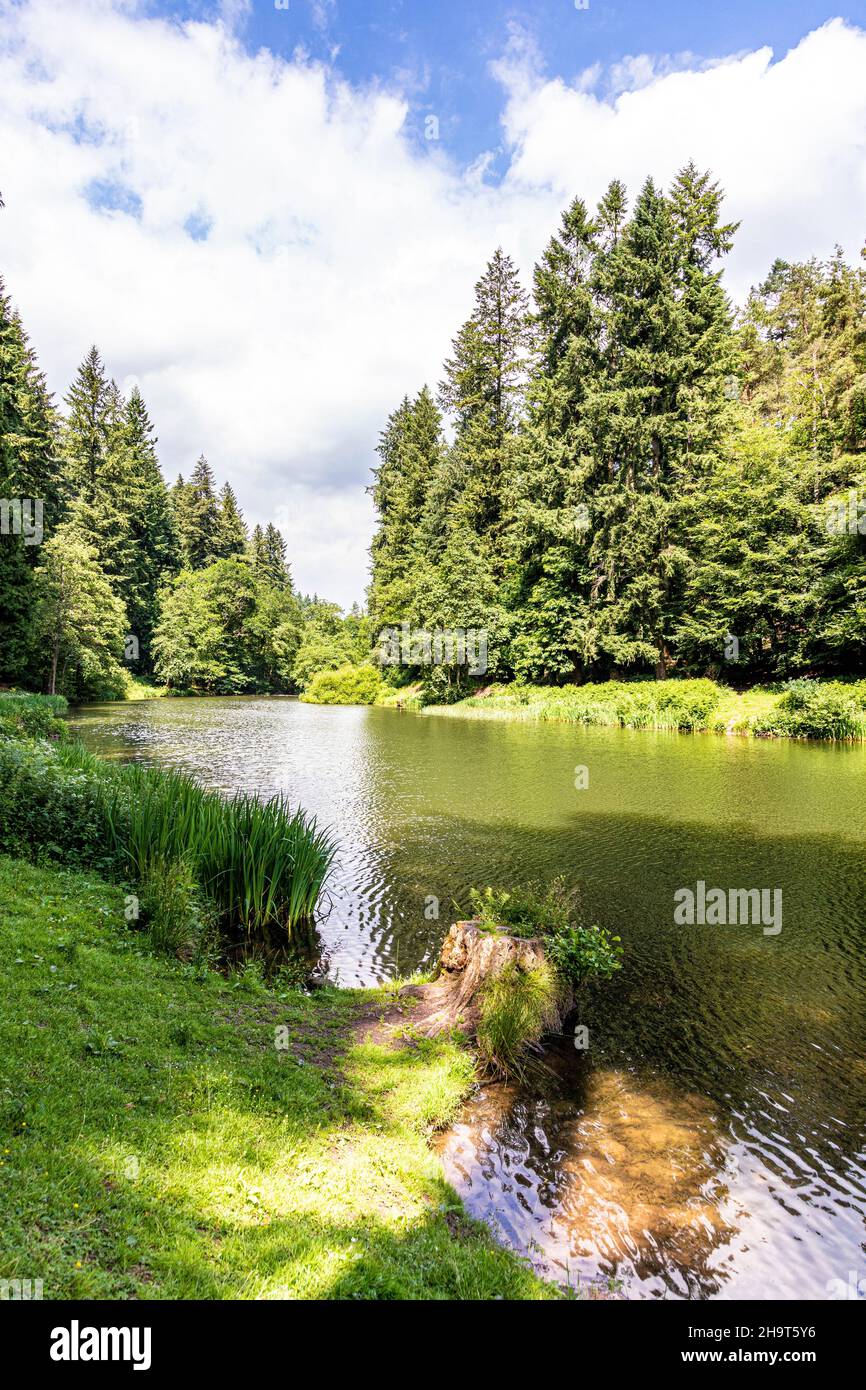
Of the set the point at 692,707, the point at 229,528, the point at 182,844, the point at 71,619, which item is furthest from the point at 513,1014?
the point at 229,528

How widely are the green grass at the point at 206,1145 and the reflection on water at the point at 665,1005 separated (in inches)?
21.8

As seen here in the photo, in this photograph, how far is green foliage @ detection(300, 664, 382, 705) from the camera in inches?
2060

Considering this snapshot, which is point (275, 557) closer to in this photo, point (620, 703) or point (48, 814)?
point (620, 703)

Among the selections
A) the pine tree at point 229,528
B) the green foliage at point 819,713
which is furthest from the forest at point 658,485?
the pine tree at point 229,528

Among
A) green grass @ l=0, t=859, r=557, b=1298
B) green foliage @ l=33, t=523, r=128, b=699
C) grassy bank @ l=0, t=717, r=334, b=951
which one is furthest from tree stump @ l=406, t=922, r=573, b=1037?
green foliage @ l=33, t=523, r=128, b=699

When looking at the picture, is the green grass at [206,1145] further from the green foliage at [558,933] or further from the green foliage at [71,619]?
the green foliage at [71,619]

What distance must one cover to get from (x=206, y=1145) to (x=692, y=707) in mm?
28169

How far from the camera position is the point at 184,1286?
2428mm

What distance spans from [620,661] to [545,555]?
26.5 ft

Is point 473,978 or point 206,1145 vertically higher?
point 206,1145

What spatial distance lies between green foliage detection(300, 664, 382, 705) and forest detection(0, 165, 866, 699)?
2.28 meters

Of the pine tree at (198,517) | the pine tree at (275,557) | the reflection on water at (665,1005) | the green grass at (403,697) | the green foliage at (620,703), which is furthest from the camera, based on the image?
the pine tree at (275,557)

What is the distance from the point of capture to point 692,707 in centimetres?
2838

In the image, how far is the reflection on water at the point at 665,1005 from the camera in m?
3.56
